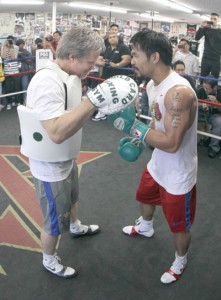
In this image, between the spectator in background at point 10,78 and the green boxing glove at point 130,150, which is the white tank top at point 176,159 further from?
the spectator in background at point 10,78

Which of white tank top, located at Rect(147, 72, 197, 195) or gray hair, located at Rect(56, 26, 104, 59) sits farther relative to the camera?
white tank top, located at Rect(147, 72, 197, 195)

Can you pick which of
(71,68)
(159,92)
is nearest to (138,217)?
(159,92)

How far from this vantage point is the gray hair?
121 centimetres

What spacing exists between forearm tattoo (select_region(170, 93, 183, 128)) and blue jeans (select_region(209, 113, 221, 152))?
2.21 meters

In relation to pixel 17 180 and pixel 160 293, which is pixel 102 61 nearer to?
pixel 17 180

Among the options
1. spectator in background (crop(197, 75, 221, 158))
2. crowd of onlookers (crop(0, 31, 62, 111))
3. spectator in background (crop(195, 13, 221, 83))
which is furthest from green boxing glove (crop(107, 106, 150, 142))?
crowd of onlookers (crop(0, 31, 62, 111))

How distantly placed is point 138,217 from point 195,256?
0.49 meters

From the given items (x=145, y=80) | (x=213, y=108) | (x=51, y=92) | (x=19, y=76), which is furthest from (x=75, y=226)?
(x=19, y=76)

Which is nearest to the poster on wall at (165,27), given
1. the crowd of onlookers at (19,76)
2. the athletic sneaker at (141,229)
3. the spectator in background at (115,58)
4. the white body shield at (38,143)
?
the crowd of onlookers at (19,76)

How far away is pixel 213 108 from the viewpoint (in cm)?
344

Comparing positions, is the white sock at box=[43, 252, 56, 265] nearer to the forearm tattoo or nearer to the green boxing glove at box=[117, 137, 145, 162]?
the green boxing glove at box=[117, 137, 145, 162]

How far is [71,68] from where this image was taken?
1.29 meters

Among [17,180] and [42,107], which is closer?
[42,107]

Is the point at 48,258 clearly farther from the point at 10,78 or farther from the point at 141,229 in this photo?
the point at 10,78
